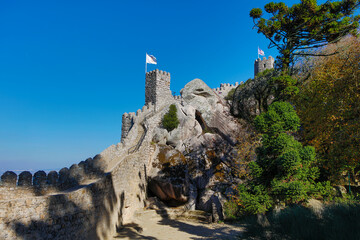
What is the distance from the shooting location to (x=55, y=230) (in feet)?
22.0

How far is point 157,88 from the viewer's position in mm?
26125

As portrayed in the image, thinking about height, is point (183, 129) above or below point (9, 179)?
above

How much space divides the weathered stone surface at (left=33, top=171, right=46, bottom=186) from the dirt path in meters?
4.85

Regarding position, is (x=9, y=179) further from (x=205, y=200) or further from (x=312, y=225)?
(x=205, y=200)

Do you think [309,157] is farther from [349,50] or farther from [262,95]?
[262,95]

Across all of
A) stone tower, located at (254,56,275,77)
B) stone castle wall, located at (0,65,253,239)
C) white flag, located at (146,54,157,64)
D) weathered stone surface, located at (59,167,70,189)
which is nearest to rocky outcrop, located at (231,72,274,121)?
white flag, located at (146,54,157,64)

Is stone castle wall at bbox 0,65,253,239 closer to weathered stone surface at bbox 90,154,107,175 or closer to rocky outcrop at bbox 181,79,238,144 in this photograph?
weathered stone surface at bbox 90,154,107,175

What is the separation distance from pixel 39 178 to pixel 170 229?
27.3ft

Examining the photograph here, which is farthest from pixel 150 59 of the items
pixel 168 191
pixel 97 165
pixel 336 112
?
pixel 336 112

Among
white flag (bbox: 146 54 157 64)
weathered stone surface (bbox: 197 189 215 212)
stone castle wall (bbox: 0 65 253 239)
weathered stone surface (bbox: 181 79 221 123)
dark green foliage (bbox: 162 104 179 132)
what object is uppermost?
white flag (bbox: 146 54 157 64)

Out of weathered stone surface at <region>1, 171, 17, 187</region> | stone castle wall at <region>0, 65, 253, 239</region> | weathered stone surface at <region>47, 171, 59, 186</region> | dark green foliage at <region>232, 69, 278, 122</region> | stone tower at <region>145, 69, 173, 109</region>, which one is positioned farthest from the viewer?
stone tower at <region>145, 69, 173, 109</region>

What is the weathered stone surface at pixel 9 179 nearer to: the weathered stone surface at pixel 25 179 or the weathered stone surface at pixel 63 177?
the weathered stone surface at pixel 25 179

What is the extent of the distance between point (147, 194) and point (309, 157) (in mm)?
13104

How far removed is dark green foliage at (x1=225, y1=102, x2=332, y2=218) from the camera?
8656 millimetres
